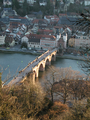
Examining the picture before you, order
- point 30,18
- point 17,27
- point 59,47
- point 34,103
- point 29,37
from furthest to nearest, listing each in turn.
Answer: point 30,18, point 17,27, point 29,37, point 59,47, point 34,103

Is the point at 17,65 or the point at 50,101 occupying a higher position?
the point at 50,101

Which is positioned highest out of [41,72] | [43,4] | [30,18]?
[43,4]

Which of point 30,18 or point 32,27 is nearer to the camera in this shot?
point 32,27

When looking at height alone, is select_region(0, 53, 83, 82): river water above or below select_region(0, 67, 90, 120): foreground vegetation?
below

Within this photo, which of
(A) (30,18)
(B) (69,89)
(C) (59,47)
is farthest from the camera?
(A) (30,18)

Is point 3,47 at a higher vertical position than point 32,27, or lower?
lower

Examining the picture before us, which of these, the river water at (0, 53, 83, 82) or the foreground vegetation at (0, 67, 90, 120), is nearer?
the foreground vegetation at (0, 67, 90, 120)

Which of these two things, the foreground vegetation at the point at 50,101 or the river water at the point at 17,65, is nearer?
the foreground vegetation at the point at 50,101

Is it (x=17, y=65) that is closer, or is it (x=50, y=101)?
(x=50, y=101)

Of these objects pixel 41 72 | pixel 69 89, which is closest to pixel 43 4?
pixel 41 72

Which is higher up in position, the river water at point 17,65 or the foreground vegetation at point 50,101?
the foreground vegetation at point 50,101

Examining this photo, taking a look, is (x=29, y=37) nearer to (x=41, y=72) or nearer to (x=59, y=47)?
(x=59, y=47)
